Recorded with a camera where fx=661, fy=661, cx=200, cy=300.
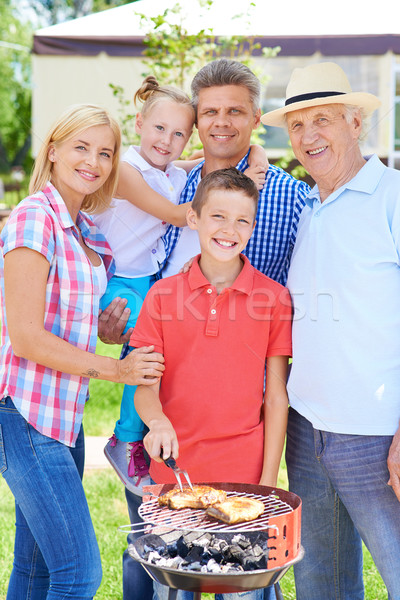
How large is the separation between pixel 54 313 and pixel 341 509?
58.4 inches

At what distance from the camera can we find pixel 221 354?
2643 millimetres

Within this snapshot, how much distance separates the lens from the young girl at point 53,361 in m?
2.44

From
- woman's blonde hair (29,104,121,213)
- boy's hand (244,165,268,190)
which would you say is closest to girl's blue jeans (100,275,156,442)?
woman's blonde hair (29,104,121,213)

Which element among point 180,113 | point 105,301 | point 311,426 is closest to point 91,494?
point 105,301

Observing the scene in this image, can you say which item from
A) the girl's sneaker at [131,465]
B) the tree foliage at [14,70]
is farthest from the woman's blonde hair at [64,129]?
the tree foliage at [14,70]

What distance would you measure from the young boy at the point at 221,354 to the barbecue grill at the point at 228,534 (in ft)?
1.20

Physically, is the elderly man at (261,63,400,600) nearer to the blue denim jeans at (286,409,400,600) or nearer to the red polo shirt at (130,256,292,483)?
the blue denim jeans at (286,409,400,600)

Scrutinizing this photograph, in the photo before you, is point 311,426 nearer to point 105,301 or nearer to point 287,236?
point 287,236

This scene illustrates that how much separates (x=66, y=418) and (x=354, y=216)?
1.38 m

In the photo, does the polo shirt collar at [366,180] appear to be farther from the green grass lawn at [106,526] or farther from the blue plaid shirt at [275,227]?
the green grass lawn at [106,526]

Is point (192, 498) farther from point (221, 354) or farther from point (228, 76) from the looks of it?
point (228, 76)

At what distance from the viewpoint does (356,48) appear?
6.44m

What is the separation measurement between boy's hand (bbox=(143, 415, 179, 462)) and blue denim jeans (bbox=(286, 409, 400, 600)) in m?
0.62

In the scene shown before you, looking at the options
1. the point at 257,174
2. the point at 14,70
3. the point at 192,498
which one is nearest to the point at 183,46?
the point at 257,174
